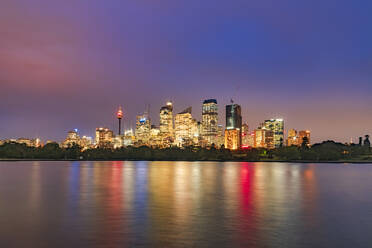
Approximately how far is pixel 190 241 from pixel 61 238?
9.94m

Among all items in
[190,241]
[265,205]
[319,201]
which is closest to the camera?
[190,241]

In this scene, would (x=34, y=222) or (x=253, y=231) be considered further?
(x=34, y=222)

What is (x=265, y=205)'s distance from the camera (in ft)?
147

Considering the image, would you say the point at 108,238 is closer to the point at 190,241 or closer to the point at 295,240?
the point at 190,241

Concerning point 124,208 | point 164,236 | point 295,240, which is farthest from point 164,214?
point 295,240

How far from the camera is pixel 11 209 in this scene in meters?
41.1

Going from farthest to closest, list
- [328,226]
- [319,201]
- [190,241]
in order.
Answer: [319,201], [328,226], [190,241]

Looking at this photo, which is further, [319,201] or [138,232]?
[319,201]

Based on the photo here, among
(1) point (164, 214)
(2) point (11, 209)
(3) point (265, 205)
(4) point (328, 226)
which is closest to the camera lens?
(4) point (328, 226)

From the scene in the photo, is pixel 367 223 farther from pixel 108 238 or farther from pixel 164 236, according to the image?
pixel 108 238

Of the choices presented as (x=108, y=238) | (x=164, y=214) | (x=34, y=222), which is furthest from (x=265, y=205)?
(x=34, y=222)

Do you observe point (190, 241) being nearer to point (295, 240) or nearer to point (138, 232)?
point (138, 232)

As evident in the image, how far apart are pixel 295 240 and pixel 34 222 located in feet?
76.8

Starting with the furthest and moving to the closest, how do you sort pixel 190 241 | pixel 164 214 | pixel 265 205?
pixel 265 205
pixel 164 214
pixel 190 241
